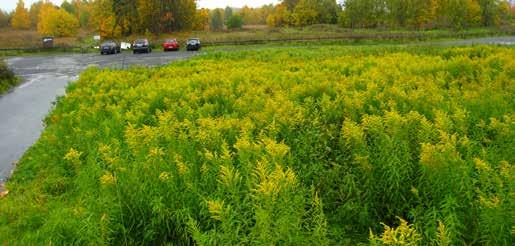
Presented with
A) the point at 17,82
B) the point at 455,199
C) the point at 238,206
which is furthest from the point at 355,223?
the point at 17,82

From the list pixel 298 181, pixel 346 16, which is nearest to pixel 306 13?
pixel 346 16

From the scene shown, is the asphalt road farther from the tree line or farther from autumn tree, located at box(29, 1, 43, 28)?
autumn tree, located at box(29, 1, 43, 28)

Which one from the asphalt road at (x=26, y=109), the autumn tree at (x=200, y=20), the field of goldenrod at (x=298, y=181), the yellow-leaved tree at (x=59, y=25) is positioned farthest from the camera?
the yellow-leaved tree at (x=59, y=25)

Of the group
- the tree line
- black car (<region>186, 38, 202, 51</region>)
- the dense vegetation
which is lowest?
the dense vegetation

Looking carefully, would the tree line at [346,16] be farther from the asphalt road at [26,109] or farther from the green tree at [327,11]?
the asphalt road at [26,109]

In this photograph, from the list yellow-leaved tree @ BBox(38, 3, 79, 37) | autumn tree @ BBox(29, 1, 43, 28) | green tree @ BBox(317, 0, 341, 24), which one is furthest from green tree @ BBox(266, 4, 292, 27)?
autumn tree @ BBox(29, 1, 43, 28)

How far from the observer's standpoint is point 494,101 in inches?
259

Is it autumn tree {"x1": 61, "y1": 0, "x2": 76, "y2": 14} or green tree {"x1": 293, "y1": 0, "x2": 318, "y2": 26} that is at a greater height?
autumn tree {"x1": 61, "y1": 0, "x2": 76, "y2": 14}

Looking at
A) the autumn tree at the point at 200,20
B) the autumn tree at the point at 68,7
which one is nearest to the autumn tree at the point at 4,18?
the autumn tree at the point at 68,7

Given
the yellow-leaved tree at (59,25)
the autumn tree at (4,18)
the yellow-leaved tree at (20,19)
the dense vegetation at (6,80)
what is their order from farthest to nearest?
1. the autumn tree at (4,18)
2. the yellow-leaved tree at (20,19)
3. the yellow-leaved tree at (59,25)
4. the dense vegetation at (6,80)

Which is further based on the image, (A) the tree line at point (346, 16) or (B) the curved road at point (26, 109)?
(A) the tree line at point (346, 16)

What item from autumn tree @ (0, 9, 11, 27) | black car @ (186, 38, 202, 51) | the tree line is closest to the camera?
black car @ (186, 38, 202, 51)

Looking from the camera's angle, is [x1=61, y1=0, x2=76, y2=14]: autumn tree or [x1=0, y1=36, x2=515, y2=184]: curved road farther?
[x1=61, y1=0, x2=76, y2=14]: autumn tree

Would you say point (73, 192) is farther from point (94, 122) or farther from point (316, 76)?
point (316, 76)
